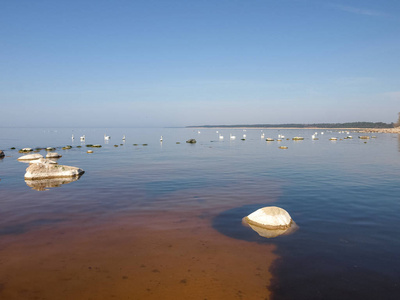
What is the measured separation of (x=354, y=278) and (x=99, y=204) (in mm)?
13764

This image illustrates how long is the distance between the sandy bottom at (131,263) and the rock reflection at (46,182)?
10.2 m

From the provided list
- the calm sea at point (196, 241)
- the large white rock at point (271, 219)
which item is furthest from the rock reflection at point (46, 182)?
the large white rock at point (271, 219)

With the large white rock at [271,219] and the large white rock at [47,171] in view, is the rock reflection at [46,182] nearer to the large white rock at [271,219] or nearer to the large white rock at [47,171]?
the large white rock at [47,171]

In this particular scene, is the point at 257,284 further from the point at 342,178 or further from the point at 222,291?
the point at 342,178

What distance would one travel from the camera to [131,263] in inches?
386

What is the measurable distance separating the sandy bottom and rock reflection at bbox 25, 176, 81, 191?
400 inches

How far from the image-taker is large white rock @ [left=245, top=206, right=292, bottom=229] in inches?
516

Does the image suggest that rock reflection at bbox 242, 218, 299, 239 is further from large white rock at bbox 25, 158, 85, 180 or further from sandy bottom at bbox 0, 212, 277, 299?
large white rock at bbox 25, 158, 85, 180

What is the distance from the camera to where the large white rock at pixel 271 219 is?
1311cm

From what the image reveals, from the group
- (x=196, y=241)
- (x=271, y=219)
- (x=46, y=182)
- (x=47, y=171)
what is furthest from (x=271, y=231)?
(x=47, y=171)

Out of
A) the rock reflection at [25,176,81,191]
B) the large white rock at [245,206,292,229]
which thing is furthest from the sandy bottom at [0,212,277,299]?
the rock reflection at [25,176,81,191]

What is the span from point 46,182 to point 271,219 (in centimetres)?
1967

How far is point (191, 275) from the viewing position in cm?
904

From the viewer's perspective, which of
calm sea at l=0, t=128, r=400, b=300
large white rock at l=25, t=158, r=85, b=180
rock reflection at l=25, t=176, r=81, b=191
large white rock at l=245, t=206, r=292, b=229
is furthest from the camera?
large white rock at l=25, t=158, r=85, b=180
